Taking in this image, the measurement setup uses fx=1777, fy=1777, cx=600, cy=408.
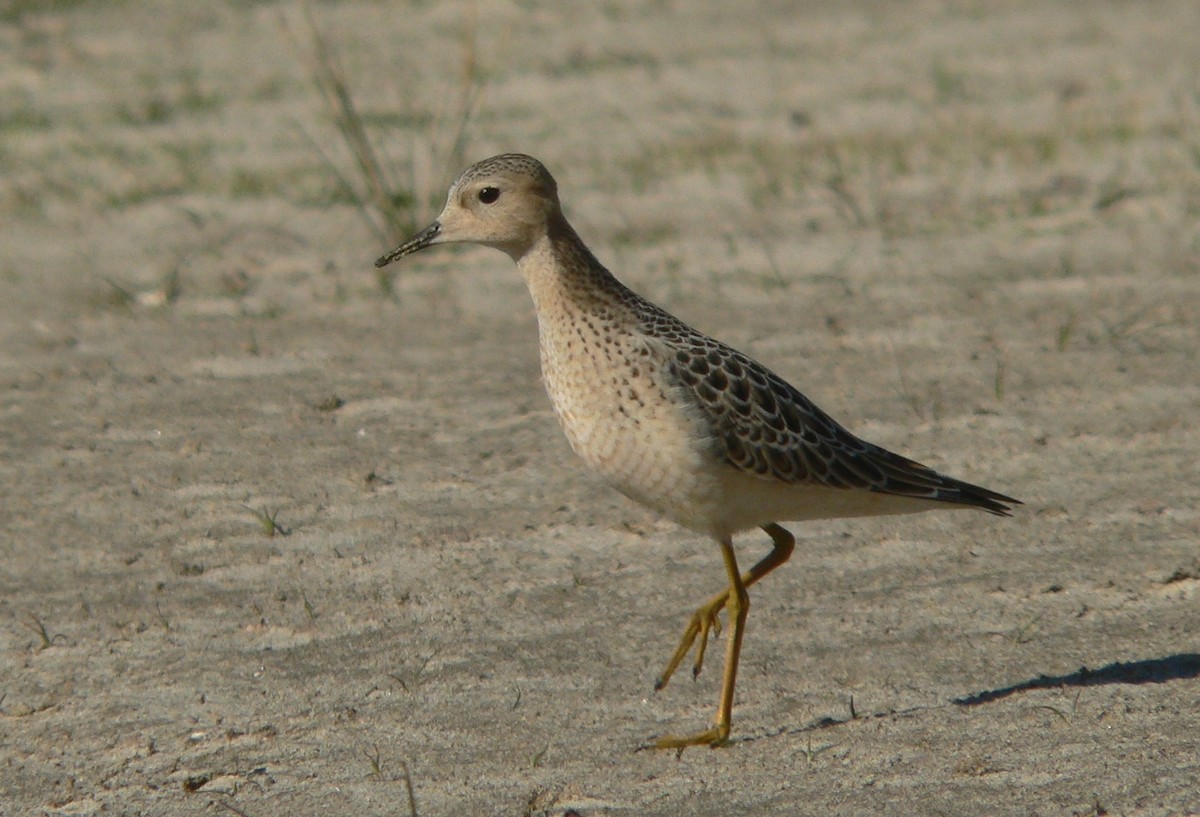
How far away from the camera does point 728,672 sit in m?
4.94

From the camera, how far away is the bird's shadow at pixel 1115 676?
509 centimetres

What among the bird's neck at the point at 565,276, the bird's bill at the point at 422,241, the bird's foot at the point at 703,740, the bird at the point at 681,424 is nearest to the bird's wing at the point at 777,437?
the bird at the point at 681,424

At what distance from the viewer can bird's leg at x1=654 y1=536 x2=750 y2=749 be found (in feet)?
16.0

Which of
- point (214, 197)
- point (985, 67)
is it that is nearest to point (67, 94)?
point (214, 197)

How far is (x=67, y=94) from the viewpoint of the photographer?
1205 centimetres

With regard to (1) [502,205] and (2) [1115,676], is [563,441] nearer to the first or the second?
(1) [502,205]

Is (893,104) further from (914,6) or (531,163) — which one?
(531,163)

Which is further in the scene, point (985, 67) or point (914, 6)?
point (914, 6)

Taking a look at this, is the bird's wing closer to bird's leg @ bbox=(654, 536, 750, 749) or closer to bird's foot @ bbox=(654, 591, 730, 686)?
bird's leg @ bbox=(654, 536, 750, 749)

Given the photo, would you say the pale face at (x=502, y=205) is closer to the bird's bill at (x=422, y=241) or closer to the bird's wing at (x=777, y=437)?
the bird's bill at (x=422, y=241)

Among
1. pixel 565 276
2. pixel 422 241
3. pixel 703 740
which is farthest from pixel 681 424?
pixel 422 241

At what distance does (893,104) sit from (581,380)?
7305mm

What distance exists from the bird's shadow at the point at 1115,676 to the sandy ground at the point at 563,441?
20 mm

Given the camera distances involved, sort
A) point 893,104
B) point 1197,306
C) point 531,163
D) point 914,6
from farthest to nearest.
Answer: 1. point 914,6
2. point 893,104
3. point 1197,306
4. point 531,163
